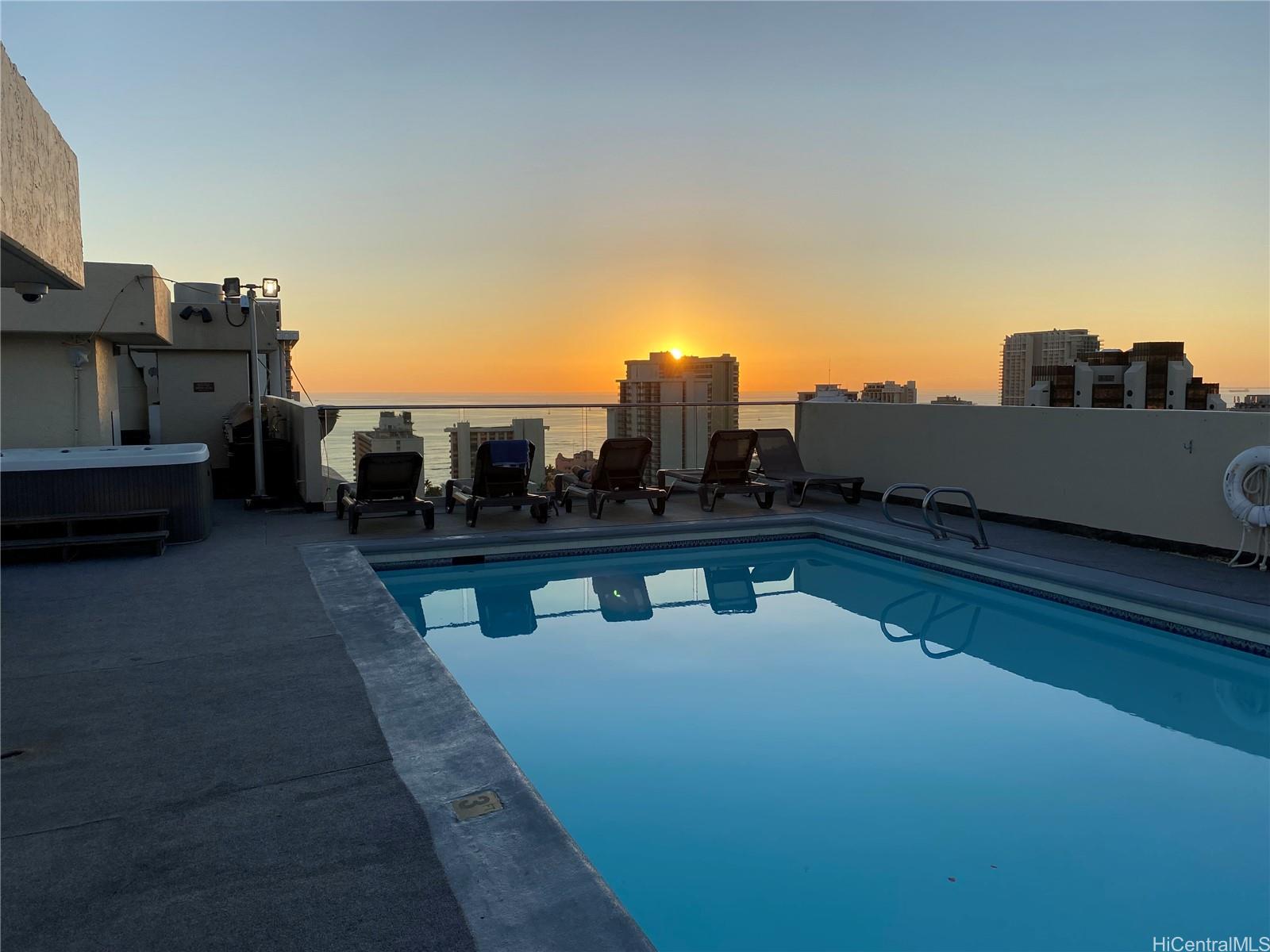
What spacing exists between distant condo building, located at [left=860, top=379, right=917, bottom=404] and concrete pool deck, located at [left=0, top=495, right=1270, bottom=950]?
492cm

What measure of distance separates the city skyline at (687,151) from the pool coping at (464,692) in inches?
157

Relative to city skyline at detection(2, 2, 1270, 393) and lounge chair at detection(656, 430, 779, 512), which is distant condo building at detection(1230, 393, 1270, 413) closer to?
city skyline at detection(2, 2, 1270, 393)

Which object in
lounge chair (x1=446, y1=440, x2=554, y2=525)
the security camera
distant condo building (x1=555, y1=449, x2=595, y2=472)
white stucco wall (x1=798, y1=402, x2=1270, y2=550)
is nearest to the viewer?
the security camera

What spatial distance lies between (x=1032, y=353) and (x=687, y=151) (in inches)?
537

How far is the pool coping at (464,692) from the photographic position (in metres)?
1.88

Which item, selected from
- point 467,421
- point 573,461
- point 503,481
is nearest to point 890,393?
point 573,461

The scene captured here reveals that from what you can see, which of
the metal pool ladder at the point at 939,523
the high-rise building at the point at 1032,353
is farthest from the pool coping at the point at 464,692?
the high-rise building at the point at 1032,353

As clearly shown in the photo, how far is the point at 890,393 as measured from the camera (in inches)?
400

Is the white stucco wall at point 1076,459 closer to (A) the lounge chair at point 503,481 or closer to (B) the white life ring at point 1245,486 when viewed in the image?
(B) the white life ring at point 1245,486

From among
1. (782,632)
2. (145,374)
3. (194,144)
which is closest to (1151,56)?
(782,632)

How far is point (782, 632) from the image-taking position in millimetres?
5637

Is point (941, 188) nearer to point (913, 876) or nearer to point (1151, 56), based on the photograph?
point (1151, 56)

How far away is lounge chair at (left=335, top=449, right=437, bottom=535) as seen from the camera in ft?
24.0

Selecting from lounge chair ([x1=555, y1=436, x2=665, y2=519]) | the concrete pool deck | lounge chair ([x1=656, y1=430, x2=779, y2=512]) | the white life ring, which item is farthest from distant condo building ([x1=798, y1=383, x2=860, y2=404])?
the concrete pool deck
